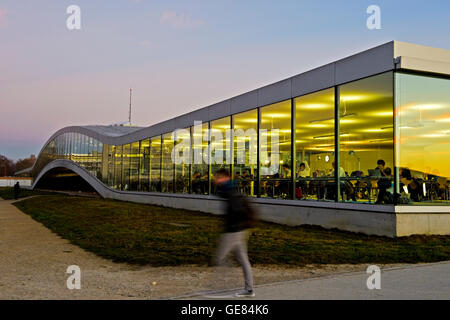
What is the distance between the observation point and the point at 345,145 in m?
15.5

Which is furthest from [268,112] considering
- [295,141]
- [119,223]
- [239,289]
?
[239,289]

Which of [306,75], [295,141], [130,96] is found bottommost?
[295,141]

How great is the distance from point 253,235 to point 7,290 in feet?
24.1

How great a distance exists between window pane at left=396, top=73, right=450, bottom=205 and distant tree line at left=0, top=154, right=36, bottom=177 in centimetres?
17314

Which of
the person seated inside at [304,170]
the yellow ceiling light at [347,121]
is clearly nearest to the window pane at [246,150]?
the person seated inside at [304,170]

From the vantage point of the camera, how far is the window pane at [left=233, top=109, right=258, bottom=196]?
19.4 meters

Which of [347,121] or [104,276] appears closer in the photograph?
[104,276]

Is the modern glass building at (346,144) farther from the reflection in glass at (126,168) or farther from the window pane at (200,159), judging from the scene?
the reflection in glass at (126,168)

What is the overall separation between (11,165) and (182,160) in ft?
572

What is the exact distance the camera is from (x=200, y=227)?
15.5m

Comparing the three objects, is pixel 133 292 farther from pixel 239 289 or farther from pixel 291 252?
pixel 291 252

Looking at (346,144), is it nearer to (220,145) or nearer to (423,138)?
(423,138)

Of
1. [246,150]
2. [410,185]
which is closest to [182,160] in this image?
[246,150]

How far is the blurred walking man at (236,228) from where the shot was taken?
6406 millimetres
